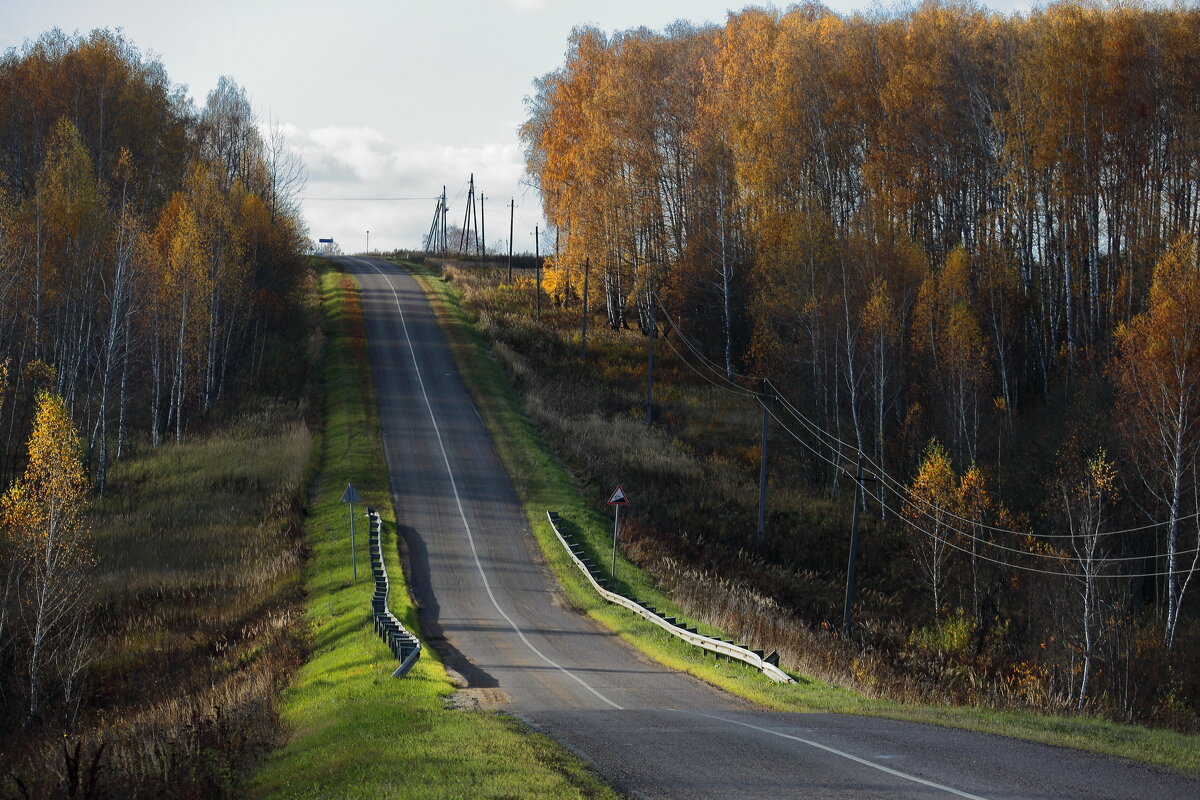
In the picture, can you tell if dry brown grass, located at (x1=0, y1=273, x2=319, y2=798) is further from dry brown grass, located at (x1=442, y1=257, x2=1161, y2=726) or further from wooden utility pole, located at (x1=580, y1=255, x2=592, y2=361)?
wooden utility pole, located at (x1=580, y1=255, x2=592, y2=361)

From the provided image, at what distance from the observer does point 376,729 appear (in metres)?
13.4

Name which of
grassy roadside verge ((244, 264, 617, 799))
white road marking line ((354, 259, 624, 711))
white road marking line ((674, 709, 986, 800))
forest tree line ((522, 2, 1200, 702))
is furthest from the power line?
grassy roadside verge ((244, 264, 617, 799))

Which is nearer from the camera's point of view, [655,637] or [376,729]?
[376,729]

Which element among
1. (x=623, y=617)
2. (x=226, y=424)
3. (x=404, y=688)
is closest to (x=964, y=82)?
(x=623, y=617)

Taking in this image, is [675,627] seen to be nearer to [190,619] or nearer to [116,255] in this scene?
[190,619]

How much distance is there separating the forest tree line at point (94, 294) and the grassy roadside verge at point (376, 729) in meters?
6.46

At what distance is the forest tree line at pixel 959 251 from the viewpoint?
3466 centimetres

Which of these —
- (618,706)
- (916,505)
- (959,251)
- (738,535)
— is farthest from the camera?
(959,251)

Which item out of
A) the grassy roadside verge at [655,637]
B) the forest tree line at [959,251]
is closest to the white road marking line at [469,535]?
the grassy roadside verge at [655,637]

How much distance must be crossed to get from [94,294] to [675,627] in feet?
112

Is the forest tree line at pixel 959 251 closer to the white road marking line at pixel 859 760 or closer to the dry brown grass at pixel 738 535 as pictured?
→ the dry brown grass at pixel 738 535


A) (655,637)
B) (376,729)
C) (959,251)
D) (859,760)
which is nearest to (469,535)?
(655,637)

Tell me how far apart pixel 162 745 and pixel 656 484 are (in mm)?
30195

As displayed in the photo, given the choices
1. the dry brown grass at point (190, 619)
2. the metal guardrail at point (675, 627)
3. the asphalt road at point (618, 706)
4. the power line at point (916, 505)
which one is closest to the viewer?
the asphalt road at point (618, 706)
